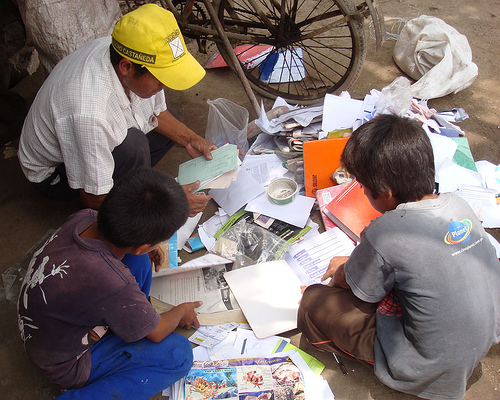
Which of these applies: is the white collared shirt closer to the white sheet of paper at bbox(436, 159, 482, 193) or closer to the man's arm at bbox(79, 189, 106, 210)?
the man's arm at bbox(79, 189, 106, 210)

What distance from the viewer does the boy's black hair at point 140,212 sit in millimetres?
1255

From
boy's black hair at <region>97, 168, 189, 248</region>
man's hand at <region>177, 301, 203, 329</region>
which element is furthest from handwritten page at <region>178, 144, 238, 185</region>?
boy's black hair at <region>97, 168, 189, 248</region>

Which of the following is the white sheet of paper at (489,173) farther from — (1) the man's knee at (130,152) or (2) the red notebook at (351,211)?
(1) the man's knee at (130,152)

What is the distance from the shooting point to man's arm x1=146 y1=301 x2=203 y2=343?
1.51m

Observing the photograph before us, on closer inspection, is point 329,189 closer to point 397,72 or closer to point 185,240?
point 185,240

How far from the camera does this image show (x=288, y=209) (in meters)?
2.18

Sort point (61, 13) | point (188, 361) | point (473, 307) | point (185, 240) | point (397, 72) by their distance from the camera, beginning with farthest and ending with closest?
point (397, 72)
point (61, 13)
point (185, 240)
point (188, 361)
point (473, 307)

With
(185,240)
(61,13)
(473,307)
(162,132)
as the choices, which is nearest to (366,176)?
(473,307)

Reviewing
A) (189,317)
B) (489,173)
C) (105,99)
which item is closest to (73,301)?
(189,317)

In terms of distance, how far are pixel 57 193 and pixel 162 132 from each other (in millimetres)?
618

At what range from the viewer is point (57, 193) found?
207 cm

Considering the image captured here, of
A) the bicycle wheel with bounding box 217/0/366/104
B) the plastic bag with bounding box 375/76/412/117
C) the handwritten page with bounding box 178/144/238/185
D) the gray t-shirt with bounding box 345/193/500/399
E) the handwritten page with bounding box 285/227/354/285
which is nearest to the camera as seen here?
the gray t-shirt with bounding box 345/193/500/399

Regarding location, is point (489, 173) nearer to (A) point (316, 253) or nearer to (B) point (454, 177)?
(B) point (454, 177)

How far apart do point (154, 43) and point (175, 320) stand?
1.06 metres
